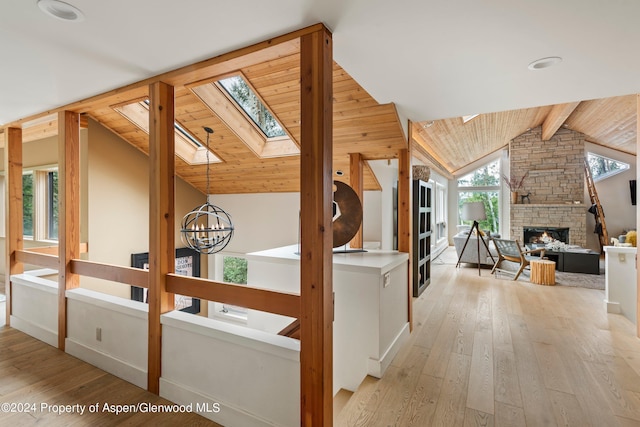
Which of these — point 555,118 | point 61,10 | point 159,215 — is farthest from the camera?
point 555,118

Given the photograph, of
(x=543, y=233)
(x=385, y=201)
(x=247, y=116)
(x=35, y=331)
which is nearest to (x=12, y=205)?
(x=35, y=331)

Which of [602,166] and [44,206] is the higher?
[602,166]

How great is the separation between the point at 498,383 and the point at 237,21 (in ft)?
9.96

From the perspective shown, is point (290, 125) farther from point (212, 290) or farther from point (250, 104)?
point (212, 290)

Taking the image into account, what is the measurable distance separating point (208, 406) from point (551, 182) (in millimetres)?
10127

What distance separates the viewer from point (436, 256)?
8.48m

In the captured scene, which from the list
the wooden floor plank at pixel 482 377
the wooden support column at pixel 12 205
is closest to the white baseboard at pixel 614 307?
the wooden floor plank at pixel 482 377

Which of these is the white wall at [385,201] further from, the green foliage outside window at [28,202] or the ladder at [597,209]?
the ladder at [597,209]

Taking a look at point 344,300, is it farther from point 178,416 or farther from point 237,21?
point 237,21

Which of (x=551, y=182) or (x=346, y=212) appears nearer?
(x=346, y=212)

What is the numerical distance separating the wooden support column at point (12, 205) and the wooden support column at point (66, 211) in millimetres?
1115

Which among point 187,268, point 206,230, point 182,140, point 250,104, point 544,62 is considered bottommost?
point 187,268

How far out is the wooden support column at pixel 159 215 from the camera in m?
2.29

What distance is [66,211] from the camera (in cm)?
299
